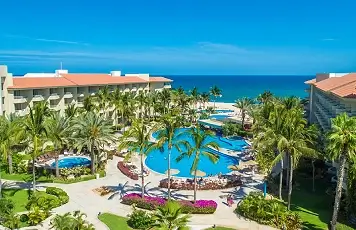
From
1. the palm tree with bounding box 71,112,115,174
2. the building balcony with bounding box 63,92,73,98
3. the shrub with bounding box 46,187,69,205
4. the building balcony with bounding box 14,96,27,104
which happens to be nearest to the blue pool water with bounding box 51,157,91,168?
the palm tree with bounding box 71,112,115,174

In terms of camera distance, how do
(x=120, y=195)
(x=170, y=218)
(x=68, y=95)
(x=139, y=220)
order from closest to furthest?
(x=170, y=218) → (x=139, y=220) → (x=120, y=195) → (x=68, y=95)

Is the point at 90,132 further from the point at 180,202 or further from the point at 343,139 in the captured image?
the point at 343,139

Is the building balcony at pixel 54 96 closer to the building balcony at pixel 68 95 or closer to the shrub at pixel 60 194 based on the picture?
the building balcony at pixel 68 95

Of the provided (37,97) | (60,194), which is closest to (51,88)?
(37,97)

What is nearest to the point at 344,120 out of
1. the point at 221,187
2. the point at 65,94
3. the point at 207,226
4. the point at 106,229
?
the point at 207,226

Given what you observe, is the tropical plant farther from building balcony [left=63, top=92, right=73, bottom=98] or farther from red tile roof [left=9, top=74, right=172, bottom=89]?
building balcony [left=63, top=92, right=73, bottom=98]

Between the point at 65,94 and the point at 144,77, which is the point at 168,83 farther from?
the point at 65,94
